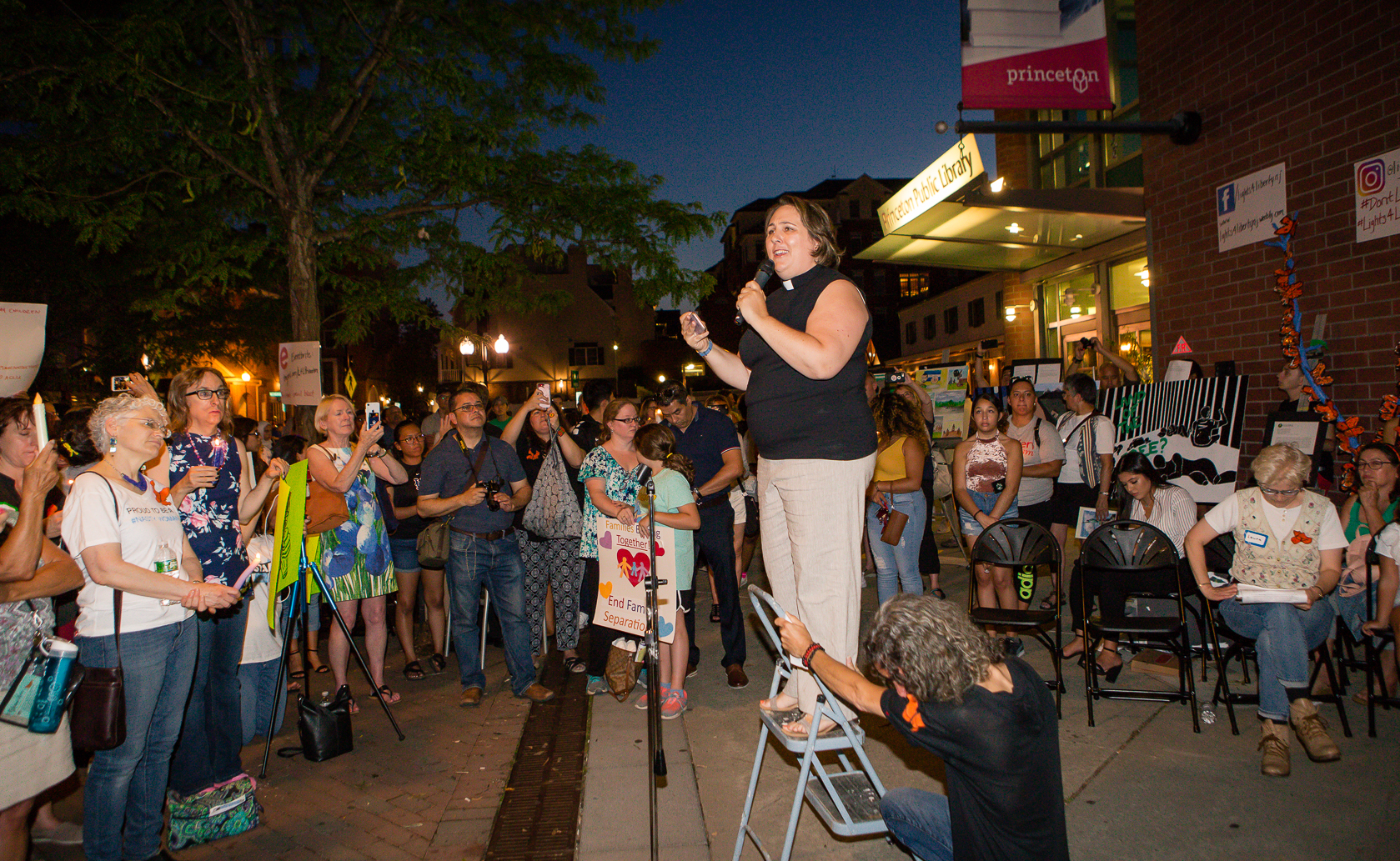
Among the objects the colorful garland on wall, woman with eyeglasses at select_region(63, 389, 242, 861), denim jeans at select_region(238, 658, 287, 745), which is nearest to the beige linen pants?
woman with eyeglasses at select_region(63, 389, 242, 861)

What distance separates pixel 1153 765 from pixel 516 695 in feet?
12.8

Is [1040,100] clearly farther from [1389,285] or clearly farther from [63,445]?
[63,445]

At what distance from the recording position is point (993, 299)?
25297 millimetres

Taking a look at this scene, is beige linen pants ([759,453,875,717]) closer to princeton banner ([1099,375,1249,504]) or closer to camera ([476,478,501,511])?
camera ([476,478,501,511])

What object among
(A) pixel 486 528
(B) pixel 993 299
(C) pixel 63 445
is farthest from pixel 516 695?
(B) pixel 993 299

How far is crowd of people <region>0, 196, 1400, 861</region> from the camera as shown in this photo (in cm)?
236

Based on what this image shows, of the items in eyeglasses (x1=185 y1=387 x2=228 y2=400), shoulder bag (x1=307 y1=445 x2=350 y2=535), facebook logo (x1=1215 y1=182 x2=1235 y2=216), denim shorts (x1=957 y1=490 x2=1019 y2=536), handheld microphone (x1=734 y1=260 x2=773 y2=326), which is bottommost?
denim shorts (x1=957 y1=490 x2=1019 y2=536)

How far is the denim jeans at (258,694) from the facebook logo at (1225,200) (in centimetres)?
862

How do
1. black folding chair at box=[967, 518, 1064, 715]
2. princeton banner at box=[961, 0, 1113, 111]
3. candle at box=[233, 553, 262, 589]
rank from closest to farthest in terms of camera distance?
candle at box=[233, 553, 262, 589]
black folding chair at box=[967, 518, 1064, 715]
princeton banner at box=[961, 0, 1113, 111]

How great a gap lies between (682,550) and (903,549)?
207 cm

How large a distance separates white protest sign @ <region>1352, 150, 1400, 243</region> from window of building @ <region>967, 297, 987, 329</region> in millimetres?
20723

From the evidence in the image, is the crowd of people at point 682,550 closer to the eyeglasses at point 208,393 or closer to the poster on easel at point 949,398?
the eyeglasses at point 208,393

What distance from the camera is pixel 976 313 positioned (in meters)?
26.8

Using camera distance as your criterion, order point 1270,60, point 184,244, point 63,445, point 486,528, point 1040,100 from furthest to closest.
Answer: point 184,244 → point 1040,100 → point 1270,60 → point 486,528 → point 63,445
